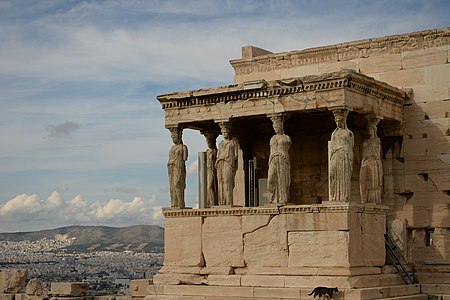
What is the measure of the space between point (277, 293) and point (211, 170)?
3600 millimetres

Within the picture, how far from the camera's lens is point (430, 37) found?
20250 millimetres

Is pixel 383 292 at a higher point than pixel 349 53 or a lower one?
lower

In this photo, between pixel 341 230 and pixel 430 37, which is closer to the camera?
pixel 341 230

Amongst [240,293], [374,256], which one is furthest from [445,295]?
[240,293]

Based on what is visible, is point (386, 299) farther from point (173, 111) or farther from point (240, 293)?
point (173, 111)

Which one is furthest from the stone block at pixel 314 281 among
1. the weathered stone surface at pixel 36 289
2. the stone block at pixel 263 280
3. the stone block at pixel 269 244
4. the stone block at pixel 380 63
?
the weathered stone surface at pixel 36 289

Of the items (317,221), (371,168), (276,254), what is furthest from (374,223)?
(276,254)

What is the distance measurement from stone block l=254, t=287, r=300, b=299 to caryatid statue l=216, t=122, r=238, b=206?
205cm

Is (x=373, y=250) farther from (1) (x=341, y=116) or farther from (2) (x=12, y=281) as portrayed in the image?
(2) (x=12, y=281)

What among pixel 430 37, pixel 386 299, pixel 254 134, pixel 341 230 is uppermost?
pixel 430 37

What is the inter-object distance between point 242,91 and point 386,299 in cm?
492

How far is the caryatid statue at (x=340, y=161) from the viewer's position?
18.3 metres

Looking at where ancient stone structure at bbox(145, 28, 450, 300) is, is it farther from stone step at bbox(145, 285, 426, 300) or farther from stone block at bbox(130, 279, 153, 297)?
stone block at bbox(130, 279, 153, 297)

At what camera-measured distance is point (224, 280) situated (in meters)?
19.1
